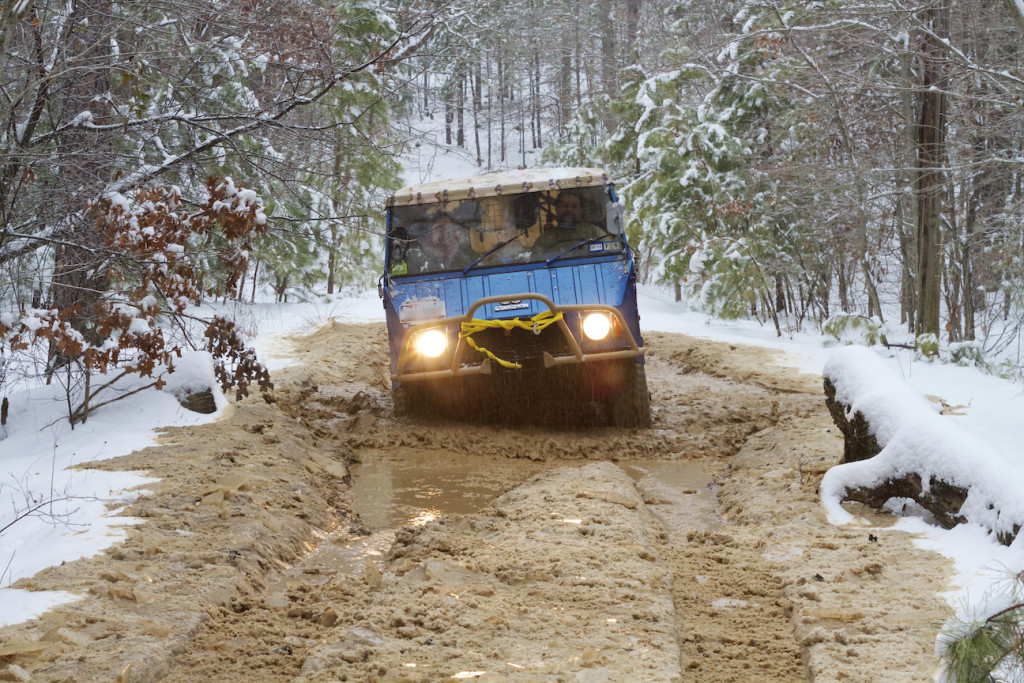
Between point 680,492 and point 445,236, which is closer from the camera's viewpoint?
point 680,492

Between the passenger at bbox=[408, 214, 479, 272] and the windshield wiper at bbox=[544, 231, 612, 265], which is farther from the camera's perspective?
the passenger at bbox=[408, 214, 479, 272]

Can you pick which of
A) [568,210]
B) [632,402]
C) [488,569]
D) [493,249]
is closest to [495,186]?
[493,249]

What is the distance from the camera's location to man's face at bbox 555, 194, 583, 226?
841 centimetres

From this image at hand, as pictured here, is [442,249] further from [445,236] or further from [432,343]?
[432,343]

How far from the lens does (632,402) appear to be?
8.45 metres

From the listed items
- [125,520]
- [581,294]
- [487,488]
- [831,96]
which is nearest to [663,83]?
[831,96]

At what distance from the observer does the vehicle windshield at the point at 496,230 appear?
8336 mm

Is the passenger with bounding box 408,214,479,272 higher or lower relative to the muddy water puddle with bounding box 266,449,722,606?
higher

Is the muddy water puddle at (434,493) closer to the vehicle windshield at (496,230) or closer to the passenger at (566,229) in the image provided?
the vehicle windshield at (496,230)

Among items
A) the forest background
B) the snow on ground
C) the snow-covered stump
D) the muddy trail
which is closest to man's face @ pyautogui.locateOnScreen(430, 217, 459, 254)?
the forest background

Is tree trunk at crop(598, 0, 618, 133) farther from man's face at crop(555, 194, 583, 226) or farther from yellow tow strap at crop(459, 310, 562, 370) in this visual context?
yellow tow strap at crop(459, 310, 562, 370)

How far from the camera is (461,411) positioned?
8.64 m

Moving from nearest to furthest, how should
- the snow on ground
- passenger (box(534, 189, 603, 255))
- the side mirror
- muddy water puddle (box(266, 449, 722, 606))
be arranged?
1. the snow on ground
2. muddy water puddle (box(266, 449, 722, 606))
3. the side mirror
4. passenger (box(534, 189, 603, 255))

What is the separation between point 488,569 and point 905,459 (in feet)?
8.43
